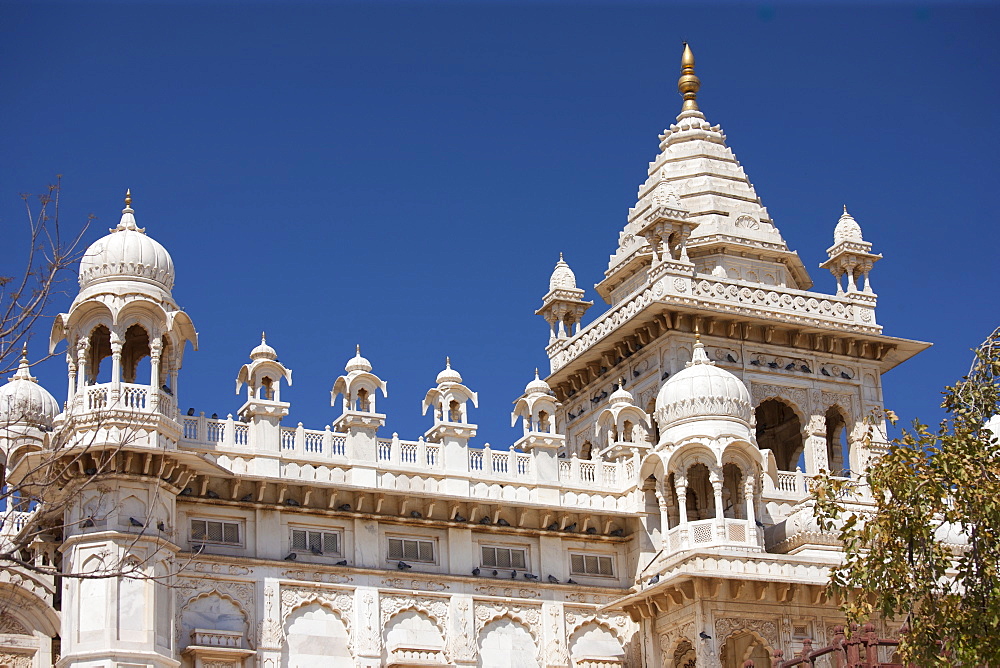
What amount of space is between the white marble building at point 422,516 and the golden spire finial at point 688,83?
9.33 m

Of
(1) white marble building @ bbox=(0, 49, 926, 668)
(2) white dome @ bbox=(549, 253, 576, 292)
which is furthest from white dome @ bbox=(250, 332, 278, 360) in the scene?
(2) white dome @ bbox=(549, 253, 576, 292)

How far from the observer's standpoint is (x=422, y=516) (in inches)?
1438

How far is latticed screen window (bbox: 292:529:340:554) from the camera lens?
35.3 meters

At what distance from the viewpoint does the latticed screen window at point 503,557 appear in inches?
1469

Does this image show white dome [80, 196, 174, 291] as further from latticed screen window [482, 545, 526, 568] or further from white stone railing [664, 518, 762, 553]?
white stone railing [664, 518, 762, 553]

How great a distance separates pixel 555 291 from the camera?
47.6m

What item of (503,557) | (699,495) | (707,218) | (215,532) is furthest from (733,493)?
(215,532)

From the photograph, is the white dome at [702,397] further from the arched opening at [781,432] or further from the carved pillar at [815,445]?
the arched opening at [781,432]

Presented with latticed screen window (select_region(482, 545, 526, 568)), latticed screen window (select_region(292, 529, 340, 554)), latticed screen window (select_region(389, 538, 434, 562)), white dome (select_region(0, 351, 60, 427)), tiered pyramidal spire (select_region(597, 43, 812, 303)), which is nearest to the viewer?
latticed screen window (select_region(292, 529, 340, 554))

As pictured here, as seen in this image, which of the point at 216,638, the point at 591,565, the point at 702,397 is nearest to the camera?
the point at 216,638

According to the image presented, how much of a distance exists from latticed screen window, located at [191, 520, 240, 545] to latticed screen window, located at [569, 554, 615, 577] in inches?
324

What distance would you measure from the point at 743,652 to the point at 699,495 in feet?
15.8

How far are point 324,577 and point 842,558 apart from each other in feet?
Result: 39.0

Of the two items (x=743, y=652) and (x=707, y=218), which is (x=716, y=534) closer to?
(x=743, y=652)
